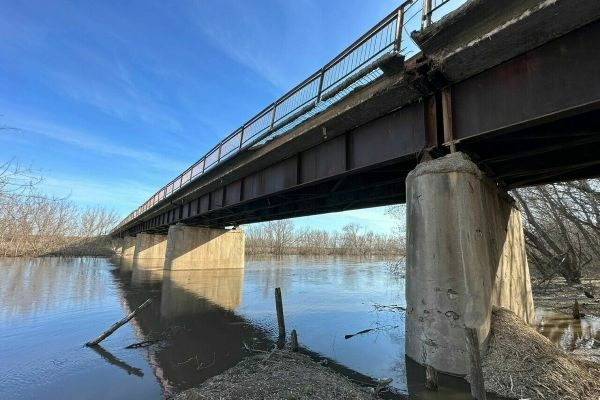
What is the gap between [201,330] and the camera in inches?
419

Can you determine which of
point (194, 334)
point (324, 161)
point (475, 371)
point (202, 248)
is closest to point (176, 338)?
point (194, 334)

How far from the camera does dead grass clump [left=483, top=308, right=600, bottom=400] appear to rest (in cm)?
555

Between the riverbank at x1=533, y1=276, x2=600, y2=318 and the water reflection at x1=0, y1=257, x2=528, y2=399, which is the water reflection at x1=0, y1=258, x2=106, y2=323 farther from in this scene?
the riverbank at x1=533, y1=276, x2=600, y2=318

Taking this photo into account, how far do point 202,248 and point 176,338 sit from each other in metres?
24.4

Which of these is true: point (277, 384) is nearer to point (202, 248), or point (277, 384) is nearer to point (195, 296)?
point (195, 296)

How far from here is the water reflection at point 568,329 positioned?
927 cm

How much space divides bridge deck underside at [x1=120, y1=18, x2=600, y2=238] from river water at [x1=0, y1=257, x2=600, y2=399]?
481 cm

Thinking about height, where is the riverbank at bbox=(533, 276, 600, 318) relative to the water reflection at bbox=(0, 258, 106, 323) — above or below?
above

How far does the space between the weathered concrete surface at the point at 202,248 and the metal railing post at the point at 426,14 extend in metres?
28.5

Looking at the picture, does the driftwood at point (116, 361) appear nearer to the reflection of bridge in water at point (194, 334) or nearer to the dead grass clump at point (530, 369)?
the reflection of bridge in water at point (194, 334)

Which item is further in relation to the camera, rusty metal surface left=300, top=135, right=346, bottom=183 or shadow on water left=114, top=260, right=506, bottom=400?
rusty metal surface left=300, top=135, right=346, bottom=183

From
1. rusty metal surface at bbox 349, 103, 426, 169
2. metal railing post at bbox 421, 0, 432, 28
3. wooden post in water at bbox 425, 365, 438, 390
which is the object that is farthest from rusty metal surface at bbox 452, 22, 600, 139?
wooden post in water at bbox 425, 365, 438, 390

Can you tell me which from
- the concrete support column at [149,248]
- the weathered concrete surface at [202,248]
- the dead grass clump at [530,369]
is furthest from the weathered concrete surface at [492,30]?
the concrete support column at [149,248]

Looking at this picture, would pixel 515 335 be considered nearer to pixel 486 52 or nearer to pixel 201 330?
pixel 486 52
